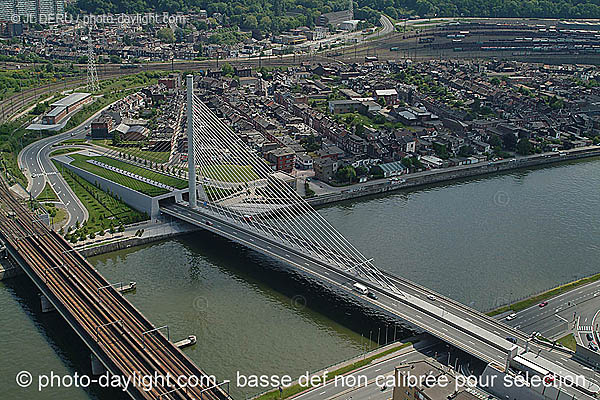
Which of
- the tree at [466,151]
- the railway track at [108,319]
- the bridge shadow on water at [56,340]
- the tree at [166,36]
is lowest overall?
the bridge shadow on water at [56,340]

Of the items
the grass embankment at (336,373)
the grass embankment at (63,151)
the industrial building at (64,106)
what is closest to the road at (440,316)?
the grass embankment at (336,373)

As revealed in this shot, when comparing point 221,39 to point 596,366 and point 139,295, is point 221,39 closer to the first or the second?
point 139,295

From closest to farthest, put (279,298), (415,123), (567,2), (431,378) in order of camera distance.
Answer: (431,378) → (279,298) → (415,123) → (567,2)

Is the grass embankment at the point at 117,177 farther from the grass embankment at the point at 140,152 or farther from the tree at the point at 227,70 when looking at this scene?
the tree at the point at 227,70

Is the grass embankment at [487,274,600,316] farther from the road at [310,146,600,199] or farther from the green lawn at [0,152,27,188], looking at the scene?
the green lawn at [0,152,27,188]

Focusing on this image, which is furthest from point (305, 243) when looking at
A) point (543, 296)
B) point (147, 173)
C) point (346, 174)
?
point (147, 173)

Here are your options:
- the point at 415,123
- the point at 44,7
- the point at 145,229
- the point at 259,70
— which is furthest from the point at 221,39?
the point at 145,229

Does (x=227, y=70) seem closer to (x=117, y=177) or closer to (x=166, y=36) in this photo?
(x=166, y=36)
